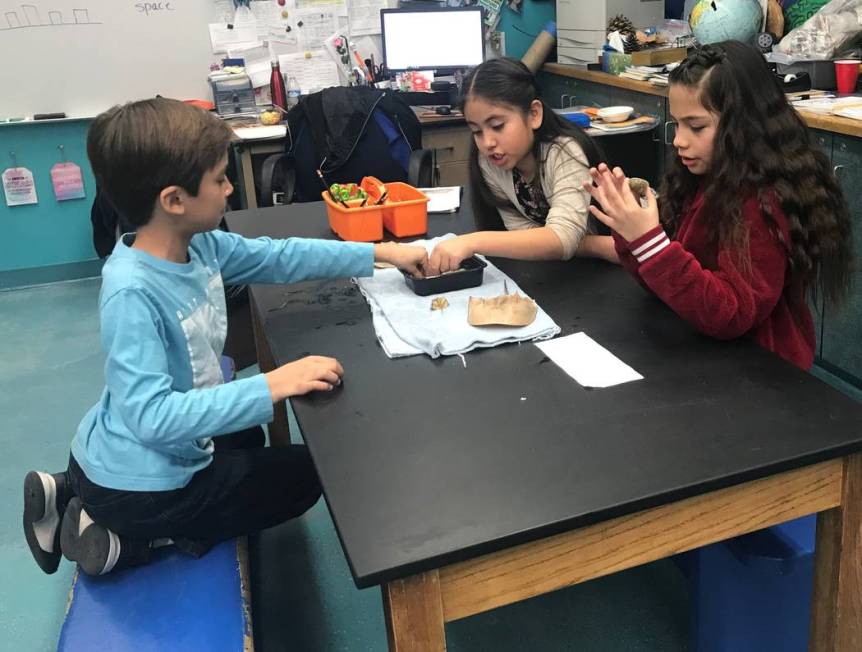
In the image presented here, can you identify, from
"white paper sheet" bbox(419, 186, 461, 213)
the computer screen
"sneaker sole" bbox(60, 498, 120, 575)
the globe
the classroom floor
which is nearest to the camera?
"sneaker sole" bbox(60, 498, 120, 575)

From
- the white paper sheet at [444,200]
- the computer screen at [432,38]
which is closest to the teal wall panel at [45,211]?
the computer screen at [432,38]

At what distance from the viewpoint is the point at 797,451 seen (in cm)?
93

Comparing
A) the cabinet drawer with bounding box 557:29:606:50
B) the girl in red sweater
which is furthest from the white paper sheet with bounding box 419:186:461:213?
the cabinet drawer with bounding box 557:29:606:50

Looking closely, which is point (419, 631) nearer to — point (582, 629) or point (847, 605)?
point (847, 605)

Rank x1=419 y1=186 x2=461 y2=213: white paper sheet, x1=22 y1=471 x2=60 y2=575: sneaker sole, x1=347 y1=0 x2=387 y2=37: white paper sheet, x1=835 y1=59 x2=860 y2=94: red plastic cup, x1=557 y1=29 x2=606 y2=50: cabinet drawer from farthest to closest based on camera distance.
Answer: x1=347 y1=0 x2=387 y2=37: white paper sheet → x1=557 y1=29 x2=606 y2=50: cabinet drawer → x1=835 y1=59 x2=860 y2=94: red plastic cup → x1=419 y1=186 x2=461 y2=213: white paper sheet → x1=22 y1=471 x2=60 y2=575: sneaker sole

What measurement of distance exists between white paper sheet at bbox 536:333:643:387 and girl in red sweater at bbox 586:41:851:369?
5.2 inches

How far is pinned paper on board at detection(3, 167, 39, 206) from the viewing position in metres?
3.76

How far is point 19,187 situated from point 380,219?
106 inches

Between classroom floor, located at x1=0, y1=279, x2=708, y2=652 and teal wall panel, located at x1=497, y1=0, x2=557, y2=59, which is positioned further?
teal wall panel, located at x1=497, y1=0, x2=557, y2=59

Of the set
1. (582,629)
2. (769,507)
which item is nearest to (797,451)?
(769,507)

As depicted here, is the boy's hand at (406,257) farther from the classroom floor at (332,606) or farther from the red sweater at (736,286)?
the classroom floor at (332,606)

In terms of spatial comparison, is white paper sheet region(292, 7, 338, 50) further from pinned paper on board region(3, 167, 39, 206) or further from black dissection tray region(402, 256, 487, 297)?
black dissection tray region(402, 256, 487, 297)

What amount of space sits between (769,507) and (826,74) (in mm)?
2121

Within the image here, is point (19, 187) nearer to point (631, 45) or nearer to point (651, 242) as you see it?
point (631, 45)
